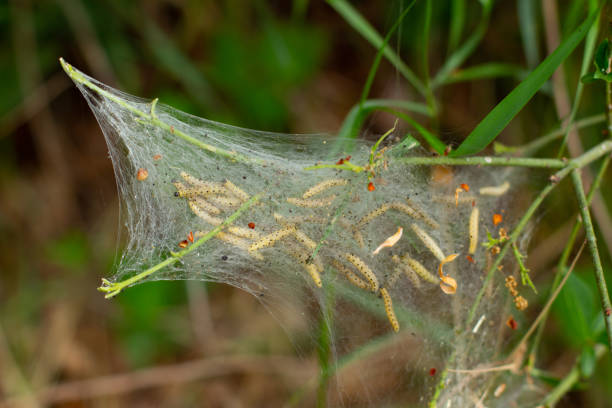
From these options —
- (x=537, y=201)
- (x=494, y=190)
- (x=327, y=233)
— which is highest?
(x=494, y=190)

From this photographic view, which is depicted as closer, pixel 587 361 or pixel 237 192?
pixel 237 192

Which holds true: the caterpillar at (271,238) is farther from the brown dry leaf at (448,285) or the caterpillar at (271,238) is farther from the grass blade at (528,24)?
the grass blade at (528,24)

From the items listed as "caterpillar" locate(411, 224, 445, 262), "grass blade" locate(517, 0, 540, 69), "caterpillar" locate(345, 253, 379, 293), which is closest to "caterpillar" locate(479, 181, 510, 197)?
"caterpillar" locate(411, 224, 445, 262)

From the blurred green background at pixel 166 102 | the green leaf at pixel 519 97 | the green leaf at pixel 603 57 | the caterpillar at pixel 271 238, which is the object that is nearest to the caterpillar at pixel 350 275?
the caterpillar at pixel 271 238

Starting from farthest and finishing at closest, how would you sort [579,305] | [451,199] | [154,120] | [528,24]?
1. [528,24]
2. [579,305]
3. [451,199]
4. [154,120]

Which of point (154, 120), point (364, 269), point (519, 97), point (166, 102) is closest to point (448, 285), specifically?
point (364, 269)

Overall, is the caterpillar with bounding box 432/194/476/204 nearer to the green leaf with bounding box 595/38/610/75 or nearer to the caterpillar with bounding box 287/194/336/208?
the caterpillar with bounding box 287/194/336/208

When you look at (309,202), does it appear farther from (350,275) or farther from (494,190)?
(494,190)
